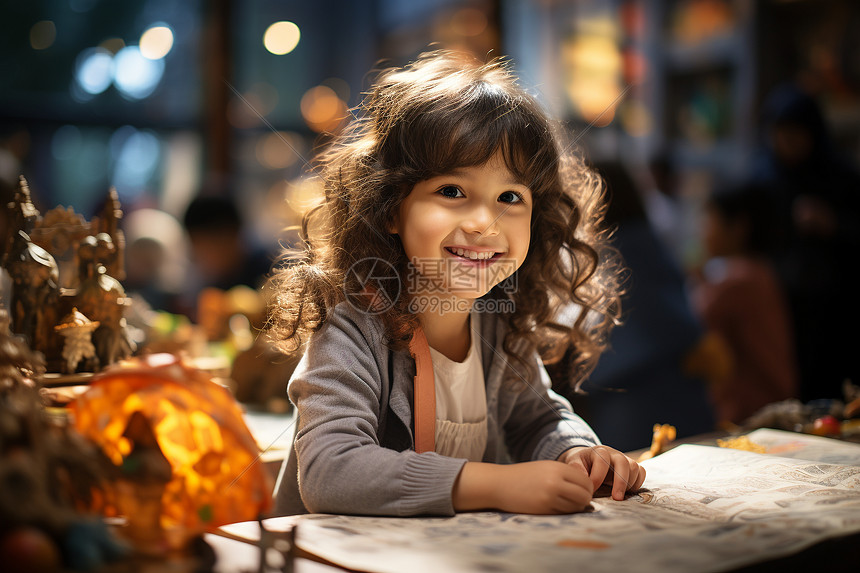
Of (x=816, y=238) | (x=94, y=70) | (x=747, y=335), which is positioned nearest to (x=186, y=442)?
(x=747, y=335)

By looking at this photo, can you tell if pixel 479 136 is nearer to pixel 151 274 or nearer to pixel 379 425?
pixel 379 425

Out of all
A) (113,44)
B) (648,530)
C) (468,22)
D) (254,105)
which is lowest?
(648,530)

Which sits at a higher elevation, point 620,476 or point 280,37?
point 280,37

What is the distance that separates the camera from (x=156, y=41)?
4613 mm

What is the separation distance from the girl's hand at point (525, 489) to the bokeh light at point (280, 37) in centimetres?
486

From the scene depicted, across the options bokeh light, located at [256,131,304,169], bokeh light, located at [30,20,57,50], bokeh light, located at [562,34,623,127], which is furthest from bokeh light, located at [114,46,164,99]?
bokeh light, located at [562,34,623,127]

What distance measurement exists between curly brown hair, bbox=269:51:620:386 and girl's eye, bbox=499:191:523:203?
2 centimetres

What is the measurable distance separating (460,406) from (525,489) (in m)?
0.27

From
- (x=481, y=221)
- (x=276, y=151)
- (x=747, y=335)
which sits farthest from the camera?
(x=276, y=151)

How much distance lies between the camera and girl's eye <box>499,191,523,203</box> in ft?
3.37

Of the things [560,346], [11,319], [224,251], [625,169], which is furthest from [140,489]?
[224,251]

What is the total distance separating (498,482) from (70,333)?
0.66m

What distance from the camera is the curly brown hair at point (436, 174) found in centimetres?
100

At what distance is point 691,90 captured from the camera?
13.2 ft
